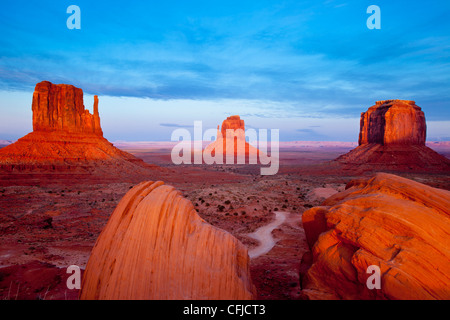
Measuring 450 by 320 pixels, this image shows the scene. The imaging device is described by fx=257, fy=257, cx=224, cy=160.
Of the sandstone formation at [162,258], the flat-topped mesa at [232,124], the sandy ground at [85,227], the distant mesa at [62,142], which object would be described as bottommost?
the sandy ground at [85,227]

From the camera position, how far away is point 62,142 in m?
55.5

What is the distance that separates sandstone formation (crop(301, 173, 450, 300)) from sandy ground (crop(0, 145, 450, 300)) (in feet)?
4.31

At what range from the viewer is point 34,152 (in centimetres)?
5056

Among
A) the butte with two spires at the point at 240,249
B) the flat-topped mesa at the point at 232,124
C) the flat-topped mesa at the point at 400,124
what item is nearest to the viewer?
the butte with two spires at the point at 240,249

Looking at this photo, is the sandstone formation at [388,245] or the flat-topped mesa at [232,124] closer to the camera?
the sandstone formation at [388,245]

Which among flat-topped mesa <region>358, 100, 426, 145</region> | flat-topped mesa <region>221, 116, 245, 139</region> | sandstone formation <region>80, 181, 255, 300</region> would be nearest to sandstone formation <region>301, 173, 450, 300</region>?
sandstone formation <region>80, 181, 255, 300</region>

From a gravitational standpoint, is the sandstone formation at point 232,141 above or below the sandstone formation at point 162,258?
above

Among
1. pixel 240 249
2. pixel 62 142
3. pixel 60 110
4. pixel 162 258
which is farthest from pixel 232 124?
pixel 162 258

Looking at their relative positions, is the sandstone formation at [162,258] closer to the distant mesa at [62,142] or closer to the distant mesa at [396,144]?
the distant mesa at [62,142]

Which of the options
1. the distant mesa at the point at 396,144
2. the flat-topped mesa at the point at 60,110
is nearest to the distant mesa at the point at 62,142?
the flat-topped mesa at the point at 60,110

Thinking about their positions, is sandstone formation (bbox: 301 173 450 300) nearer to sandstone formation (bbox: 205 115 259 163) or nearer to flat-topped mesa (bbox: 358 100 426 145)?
flat-topped mesa (bbox: 358 100 426 145)

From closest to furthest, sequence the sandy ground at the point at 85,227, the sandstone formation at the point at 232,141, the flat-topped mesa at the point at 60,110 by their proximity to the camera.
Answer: the sandy ground at the point at 85,227
the flat-topped mesa at the point at 60,110
the sandstone formation at the point at 232,141

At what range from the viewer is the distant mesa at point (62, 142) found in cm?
4962

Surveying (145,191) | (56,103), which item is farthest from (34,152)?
(145,191)
